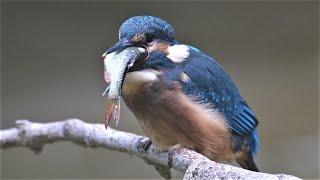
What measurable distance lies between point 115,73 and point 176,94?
0.91 feet

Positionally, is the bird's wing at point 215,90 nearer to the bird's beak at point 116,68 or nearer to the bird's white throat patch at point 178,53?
the bird's white throat patch at point 178,53

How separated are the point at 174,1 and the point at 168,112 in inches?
112

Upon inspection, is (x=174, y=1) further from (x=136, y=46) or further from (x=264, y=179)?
(x=264, y=179)

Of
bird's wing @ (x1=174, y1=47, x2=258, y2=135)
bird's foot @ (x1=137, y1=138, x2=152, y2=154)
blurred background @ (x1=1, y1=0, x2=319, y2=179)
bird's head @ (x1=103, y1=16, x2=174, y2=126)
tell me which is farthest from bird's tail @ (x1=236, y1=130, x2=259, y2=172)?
blurred background @ (x1=1, y1=0, x2=319, y2=179)

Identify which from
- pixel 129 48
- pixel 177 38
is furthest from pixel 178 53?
pixel 177 38

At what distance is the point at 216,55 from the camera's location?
15.2 feet

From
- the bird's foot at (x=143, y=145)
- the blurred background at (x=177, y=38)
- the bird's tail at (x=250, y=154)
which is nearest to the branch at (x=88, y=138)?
the bird's foot at (x=143, y=145)

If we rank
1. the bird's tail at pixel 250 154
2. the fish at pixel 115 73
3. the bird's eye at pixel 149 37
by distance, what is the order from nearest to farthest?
the fish at pixel 115 73 < the bird's eye at pixel 149 37 < the bird's tail at pixel 250 154

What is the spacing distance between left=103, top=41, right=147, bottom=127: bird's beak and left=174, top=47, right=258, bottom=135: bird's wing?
9.0 inches

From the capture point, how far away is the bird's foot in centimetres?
184

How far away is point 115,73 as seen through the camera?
1.56m

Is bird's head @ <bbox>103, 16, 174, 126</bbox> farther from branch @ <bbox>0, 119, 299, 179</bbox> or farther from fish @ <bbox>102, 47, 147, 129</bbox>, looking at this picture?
branch @ <bbox>0, 119, 299, 179</bbox>

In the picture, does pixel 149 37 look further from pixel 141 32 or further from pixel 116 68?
pixel 116 68

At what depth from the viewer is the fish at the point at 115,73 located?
1.48 m
